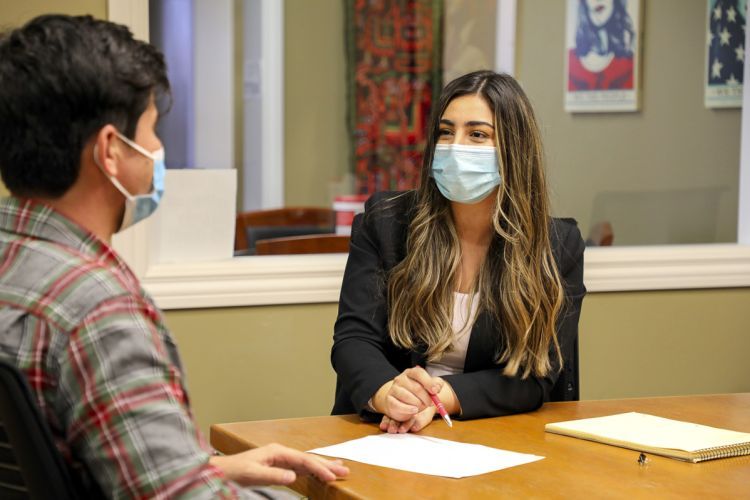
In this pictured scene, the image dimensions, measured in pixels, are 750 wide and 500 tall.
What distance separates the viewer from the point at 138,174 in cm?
123

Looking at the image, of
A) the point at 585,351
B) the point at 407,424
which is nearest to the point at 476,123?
the point at 407,424

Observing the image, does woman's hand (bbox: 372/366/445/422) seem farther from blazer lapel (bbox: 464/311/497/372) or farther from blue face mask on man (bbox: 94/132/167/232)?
blue face mask on man (bbox: 94/132/167/232)

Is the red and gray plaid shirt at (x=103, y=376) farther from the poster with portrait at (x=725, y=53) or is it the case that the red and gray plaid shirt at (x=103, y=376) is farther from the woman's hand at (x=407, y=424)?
the poster with portrait at (x=725, y=53)

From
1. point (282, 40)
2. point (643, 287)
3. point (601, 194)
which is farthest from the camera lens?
point (282, 40)

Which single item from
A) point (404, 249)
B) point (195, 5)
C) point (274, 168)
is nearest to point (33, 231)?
point (404, 249)

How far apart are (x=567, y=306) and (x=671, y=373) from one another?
Answer: 4.92 ft

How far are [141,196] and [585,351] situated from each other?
2384mm

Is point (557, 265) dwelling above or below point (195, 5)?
below

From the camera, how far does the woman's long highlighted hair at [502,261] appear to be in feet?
6.87

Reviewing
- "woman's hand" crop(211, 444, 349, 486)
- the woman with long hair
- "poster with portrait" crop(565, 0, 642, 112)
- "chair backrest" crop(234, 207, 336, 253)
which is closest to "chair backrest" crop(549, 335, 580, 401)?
the woman with long hair

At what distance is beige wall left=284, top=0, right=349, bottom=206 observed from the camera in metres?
4.45

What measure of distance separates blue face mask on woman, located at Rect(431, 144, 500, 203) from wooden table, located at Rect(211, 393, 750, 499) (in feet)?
1.58

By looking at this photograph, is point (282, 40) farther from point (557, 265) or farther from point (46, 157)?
point (46, 157)

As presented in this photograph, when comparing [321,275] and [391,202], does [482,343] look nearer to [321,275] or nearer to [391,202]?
[391,202]
